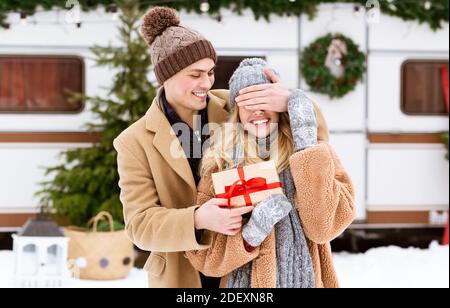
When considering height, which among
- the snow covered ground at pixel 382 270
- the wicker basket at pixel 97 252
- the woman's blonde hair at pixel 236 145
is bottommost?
the snow covered ground at pixel 382 270

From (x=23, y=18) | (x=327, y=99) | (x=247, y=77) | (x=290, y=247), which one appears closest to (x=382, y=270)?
(x=327, y=99)

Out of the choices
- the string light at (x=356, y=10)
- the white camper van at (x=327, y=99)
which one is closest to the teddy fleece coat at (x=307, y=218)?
the white camper van at (x=327, y=99)

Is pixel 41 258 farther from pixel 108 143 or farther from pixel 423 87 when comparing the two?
pixel 423 87

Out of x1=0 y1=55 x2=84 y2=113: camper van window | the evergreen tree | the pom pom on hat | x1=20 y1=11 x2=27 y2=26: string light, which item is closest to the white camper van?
x1=0 y1=55 x2=84 y2=113: camper van window

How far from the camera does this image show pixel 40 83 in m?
5.94

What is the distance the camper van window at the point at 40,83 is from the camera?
588 centimetres

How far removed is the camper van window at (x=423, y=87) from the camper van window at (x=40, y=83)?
2822mm

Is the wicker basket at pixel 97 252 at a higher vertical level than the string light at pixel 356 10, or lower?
lower

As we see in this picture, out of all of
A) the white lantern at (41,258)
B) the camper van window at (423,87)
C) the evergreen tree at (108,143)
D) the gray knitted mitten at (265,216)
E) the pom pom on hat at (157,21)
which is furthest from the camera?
the camper van window at (423,87)

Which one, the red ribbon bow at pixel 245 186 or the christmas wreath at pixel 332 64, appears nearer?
the red ribbon bow at pixel 245 186

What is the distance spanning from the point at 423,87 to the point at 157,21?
529 cm

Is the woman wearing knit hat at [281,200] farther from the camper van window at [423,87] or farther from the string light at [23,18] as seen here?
the camper van window at [423,87]
